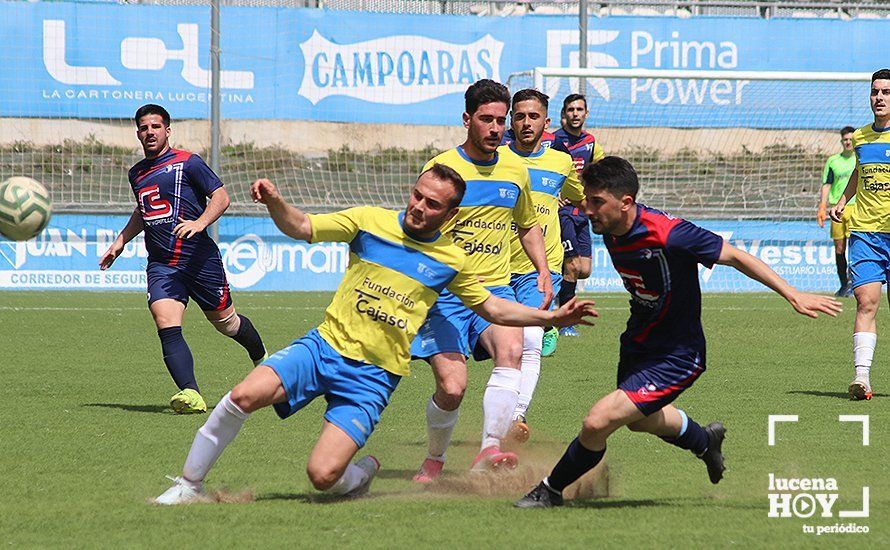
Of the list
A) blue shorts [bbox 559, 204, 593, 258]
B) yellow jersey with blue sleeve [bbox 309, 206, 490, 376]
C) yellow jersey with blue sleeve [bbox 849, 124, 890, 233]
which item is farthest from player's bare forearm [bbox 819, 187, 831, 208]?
yellow jersey with blue sleeve [bbox 309, 206, 490, 376]

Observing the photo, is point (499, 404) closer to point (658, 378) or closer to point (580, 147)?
point (658, 378)

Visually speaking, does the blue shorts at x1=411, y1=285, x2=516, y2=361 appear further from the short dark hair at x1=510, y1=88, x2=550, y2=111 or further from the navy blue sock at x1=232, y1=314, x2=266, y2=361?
the navy blue sock at x1=232, y1=314, x2=266, y2=361

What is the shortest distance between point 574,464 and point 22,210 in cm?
492

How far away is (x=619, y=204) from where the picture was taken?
17.8 feet

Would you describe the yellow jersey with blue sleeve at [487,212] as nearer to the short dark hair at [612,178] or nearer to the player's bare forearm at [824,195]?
the short dark hair at [612,178]

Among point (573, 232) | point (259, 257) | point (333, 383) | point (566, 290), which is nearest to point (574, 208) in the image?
point (573, 232)

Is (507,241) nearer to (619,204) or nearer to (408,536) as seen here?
(619,204)

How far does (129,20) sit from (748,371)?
50.6 feet

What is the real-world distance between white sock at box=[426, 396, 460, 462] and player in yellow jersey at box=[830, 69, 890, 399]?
3989mm

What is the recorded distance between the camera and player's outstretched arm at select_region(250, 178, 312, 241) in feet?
17.1

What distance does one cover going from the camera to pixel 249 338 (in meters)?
9.54

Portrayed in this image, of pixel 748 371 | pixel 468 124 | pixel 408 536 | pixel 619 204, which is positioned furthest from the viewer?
pixel 748 371

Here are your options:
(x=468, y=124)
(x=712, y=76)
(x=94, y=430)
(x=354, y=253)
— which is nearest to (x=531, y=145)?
(x=468, y=124)

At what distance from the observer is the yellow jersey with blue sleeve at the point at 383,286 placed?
5688 millimetres
